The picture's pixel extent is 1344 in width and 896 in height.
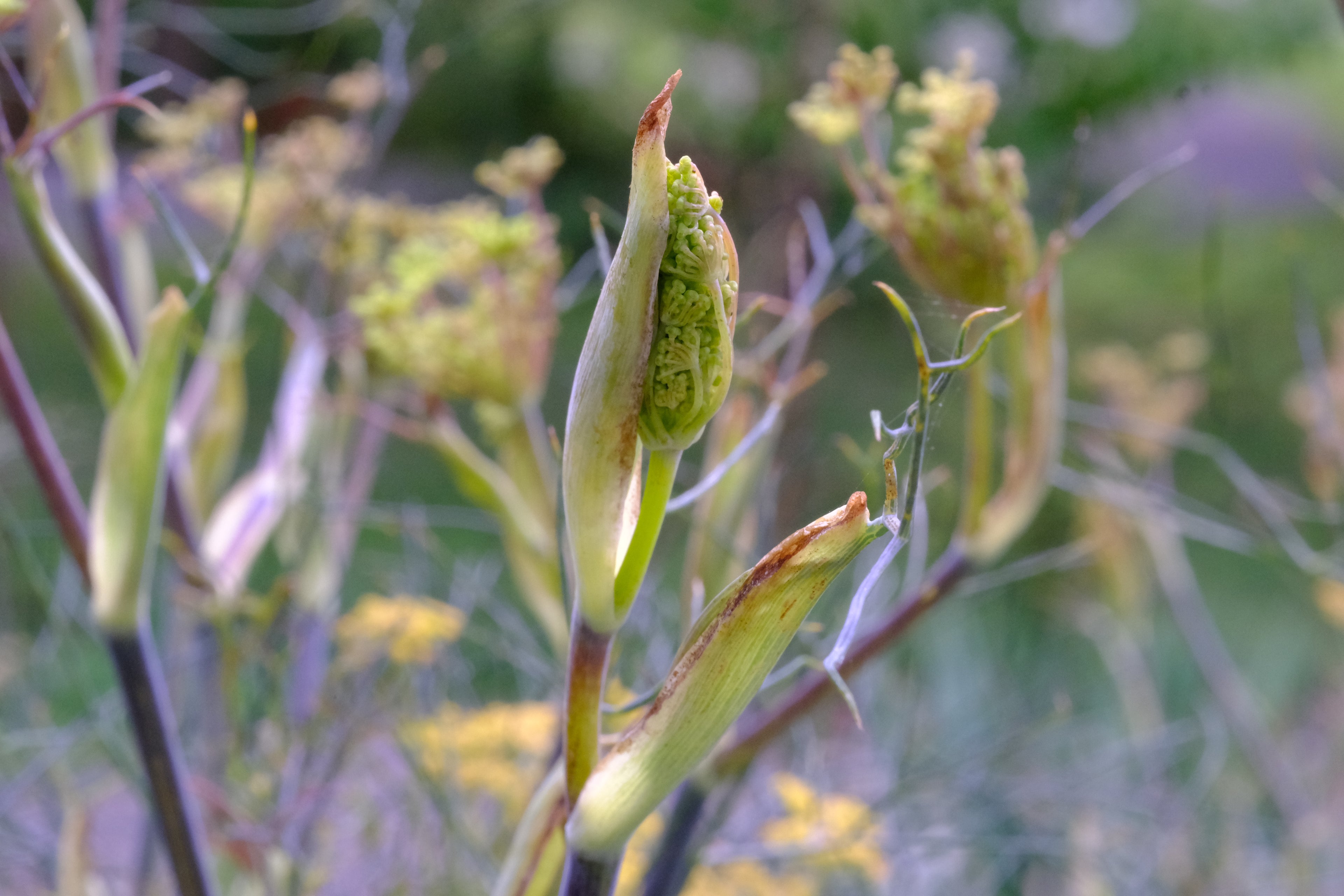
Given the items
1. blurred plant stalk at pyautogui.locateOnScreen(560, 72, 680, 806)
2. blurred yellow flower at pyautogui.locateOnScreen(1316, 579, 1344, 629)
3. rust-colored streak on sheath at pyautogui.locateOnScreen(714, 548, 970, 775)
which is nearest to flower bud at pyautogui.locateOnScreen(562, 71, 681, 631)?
blurred plant stalk at pyautogui.locateOnScreen(560, 72, 680, 806)

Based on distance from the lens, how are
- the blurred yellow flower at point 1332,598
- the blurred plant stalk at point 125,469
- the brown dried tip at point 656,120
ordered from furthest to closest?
the blurred yellow flower at point 1332,598 < the blurred plant stalk at point 125,469 < the brown dried tip at point 656,120

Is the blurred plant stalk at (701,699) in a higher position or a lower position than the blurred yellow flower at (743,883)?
higher

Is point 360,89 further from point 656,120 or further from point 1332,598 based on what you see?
point 1332,598

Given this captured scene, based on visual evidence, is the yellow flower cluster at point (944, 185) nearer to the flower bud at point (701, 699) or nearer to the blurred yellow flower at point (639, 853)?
the flower bud at point (701, 699)

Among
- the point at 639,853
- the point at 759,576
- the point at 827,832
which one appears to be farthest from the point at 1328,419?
the point at 759,576

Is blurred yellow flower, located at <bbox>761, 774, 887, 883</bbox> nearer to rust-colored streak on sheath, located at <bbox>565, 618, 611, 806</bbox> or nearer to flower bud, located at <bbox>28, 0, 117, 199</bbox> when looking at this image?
rust-colored streak on sheath, located at <bbox>565, 618, 611, 806</bbox>

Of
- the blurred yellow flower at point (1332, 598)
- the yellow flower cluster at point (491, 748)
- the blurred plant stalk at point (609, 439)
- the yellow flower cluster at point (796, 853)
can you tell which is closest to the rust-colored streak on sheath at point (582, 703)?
the blurred plant stalk at point (609, 439)

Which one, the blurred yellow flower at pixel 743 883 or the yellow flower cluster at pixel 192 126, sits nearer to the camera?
the yellow flower cluster at pixel 192 126
